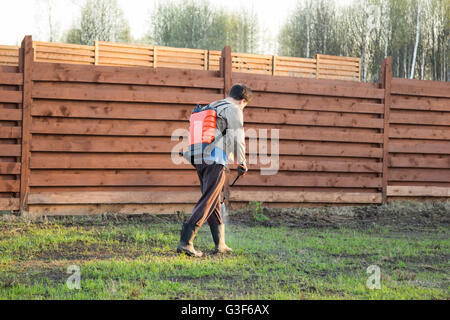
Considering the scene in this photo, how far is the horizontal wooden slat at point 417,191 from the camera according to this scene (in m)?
9.32

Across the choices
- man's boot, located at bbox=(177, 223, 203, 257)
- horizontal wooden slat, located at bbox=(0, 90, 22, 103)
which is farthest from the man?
horizontal wooden slat, located at bbox=(0, 90, 22, 103)

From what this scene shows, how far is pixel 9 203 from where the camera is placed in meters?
7.60

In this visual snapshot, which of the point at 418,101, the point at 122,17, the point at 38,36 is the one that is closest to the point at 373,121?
the point at 418,101

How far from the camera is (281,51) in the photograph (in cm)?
3556

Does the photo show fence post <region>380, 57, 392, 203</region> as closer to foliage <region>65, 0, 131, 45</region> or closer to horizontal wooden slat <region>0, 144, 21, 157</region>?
horizontal wooden slat <region>0, 144, 21, 157</region>

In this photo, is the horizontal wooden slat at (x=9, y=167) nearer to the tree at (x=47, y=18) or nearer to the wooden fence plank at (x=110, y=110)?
the wooden fence plank at (x=110, y=110)

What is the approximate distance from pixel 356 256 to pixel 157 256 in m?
2.20

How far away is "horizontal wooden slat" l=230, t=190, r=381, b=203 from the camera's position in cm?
848

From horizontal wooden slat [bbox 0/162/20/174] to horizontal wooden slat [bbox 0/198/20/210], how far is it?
0.42m

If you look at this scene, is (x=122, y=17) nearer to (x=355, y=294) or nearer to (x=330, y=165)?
(x=330, y=165)

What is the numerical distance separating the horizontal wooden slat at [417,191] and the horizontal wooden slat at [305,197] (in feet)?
1.03

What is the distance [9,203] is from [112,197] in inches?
60.3

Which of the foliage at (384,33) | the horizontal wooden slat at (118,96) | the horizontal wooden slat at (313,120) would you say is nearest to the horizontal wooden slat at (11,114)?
the horizontal wooden slat at (118,96)

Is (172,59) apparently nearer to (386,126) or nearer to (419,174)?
(386,126)
